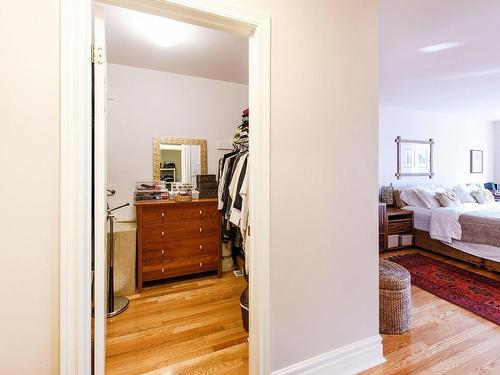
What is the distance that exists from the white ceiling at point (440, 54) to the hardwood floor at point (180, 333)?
8.82 feet

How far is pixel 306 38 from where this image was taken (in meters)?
1.38

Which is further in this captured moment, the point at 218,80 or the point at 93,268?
the point at 218,80

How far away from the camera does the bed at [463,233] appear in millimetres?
3031

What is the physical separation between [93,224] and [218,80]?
107 inches

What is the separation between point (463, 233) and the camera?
3.32 metres

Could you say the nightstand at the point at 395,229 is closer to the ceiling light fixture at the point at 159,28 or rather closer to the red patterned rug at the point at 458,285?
the red patterned rug at the point at 458,285

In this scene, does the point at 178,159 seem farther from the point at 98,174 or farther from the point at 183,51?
the point at 98,174

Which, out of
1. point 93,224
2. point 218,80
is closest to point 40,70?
point 93,224

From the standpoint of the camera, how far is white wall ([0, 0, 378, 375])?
3.04 ft

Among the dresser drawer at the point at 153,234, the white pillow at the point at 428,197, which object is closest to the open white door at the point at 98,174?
the dresser drawer at the point at 153,234

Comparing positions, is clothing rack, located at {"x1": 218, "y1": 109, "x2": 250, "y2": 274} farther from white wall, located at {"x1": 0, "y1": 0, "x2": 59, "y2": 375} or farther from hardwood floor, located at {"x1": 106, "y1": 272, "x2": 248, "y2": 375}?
white wall, located at {"x1": 0, "y1": 0, "x2": 59, "y2": 375}

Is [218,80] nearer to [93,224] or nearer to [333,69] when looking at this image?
[333,69]

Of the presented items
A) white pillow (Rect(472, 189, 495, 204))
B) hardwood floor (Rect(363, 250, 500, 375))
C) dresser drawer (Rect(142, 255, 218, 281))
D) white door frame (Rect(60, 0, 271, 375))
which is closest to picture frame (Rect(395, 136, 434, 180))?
white pillow (Rect(472, 189, 495, 204))

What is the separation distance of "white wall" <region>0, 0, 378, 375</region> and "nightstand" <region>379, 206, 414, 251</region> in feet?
8.37
